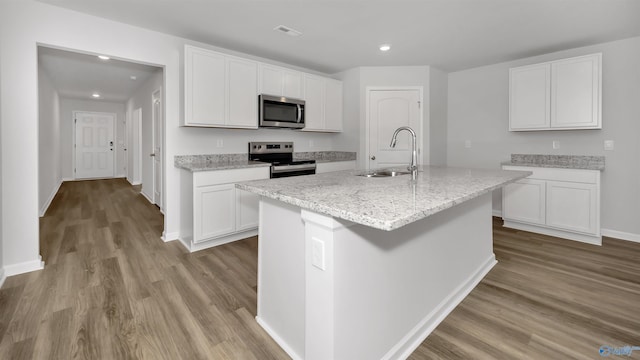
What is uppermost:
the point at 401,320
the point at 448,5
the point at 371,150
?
the point at 448,5

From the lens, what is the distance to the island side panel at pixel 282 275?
1.53 meters

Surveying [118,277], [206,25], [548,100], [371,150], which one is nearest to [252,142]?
[206,25]

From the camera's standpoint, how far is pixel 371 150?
185 inches

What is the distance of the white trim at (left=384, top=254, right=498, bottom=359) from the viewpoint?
1.59m

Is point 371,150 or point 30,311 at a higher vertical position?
point 371,150

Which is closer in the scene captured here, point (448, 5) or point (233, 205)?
point (448, 5)

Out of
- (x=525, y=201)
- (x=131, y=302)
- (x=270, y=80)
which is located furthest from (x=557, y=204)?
(x=131, y=302)

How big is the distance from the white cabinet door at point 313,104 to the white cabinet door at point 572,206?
3.09 meters

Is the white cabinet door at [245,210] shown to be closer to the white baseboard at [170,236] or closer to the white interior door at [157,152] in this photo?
the white baseboard at [170,236]

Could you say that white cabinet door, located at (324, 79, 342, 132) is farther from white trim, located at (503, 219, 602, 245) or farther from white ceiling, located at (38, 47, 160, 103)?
white trim, located at (503, 219, 602, 245)

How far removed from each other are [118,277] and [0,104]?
5.50 ft

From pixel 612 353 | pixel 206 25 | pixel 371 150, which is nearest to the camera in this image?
pixel 612 353

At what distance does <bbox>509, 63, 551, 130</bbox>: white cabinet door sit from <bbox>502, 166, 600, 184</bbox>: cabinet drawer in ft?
1.86

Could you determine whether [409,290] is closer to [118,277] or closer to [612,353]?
[612,353]
